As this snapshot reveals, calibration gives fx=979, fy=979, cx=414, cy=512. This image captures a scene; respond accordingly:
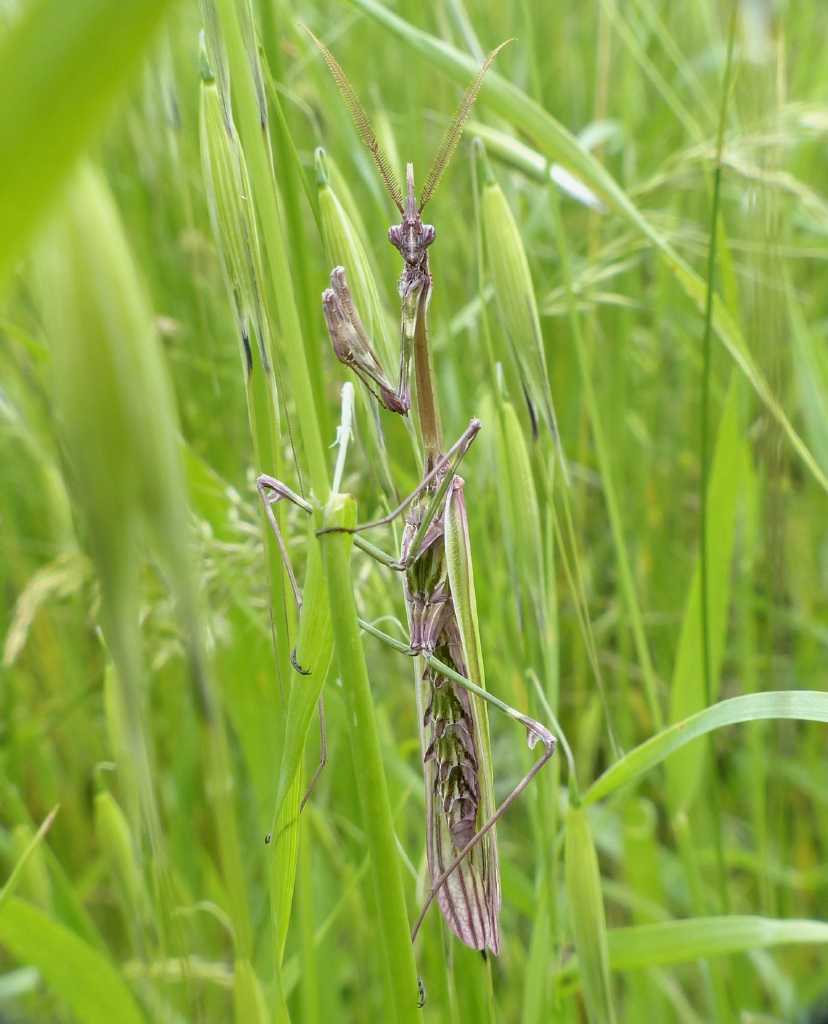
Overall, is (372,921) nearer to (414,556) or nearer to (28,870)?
(28,870)

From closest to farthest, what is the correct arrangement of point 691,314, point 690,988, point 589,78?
point 690,988 → point 691,314 → point 589,78

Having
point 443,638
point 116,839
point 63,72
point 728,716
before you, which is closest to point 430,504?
point 443,638

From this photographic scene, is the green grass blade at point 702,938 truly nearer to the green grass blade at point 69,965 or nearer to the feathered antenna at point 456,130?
the green grass blade at point 69,965

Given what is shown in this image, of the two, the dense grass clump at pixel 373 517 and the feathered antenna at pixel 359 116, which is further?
the feathered antenna at pixel 359 116

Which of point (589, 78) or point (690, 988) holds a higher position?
point (589, 78)

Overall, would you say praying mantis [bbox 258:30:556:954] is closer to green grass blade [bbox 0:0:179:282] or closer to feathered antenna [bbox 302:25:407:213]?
feathered antenna [bbox 302:25:407:213]

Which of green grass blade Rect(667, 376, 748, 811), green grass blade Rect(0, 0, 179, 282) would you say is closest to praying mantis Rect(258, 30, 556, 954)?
green grass blade Rect(667, 376, 748, 811)

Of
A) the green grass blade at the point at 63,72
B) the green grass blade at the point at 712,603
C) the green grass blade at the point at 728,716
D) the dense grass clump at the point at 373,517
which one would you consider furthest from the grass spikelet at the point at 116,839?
the green grass blade at the point at 63,72

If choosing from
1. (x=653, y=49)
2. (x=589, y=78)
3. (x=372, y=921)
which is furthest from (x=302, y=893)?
(x=589, y=78)
